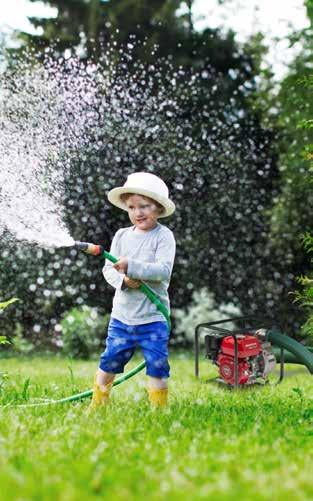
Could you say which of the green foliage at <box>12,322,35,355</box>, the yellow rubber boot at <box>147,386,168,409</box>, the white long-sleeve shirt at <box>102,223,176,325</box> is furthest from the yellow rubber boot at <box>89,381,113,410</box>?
the green foliage at <box>12,322,35,355</box>

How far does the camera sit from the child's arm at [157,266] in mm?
4105

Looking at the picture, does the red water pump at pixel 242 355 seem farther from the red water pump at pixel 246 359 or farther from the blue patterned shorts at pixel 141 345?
the blue patterned shorts at pixel 141 345

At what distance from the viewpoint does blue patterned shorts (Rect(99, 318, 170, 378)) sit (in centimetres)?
Result: 418

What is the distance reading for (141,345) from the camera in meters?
4.23

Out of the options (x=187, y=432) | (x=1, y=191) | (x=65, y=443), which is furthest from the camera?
(x=1, y=191)

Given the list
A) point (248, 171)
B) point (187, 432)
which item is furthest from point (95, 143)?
point (187, 432)

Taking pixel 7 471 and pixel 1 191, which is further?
pixel 1 191

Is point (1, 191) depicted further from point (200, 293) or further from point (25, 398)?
point (200, 293)

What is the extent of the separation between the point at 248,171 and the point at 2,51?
3400 mm

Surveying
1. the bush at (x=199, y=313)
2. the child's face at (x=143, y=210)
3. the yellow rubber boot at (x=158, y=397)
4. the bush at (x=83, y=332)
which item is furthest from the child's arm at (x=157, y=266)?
the bush at (x=199, y=313)

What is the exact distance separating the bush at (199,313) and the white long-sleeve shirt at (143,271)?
16.7ft

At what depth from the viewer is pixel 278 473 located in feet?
8.35

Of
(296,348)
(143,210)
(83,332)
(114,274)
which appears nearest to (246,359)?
(296,348)

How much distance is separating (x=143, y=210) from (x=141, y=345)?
2.42ft
